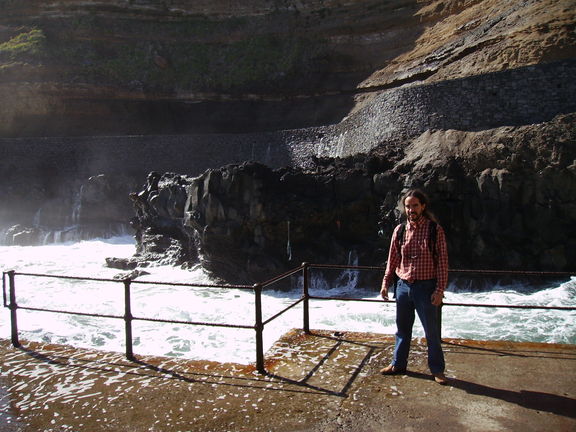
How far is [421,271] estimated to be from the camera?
3879 mm

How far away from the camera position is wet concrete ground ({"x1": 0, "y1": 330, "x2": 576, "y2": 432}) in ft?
11.5

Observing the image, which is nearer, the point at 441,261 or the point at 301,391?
the point at 441,261

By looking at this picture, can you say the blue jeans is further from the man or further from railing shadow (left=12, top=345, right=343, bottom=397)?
railing shadow (left=12, top=345, right=343, bottom=397)

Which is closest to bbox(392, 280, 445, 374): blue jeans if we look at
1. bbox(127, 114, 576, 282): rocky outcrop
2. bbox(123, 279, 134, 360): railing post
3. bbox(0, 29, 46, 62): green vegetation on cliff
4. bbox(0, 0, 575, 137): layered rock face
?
bbox(123, 279, 134, 360): railing post

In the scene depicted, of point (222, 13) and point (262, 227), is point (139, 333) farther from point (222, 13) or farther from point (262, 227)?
point (222, 13)

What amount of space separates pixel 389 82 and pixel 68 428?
26.6 m

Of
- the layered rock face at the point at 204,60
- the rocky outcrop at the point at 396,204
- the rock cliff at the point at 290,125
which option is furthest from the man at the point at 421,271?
the layered rock face at the point at 204,60

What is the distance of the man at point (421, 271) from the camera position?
3854mm

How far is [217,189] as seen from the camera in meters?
15.3

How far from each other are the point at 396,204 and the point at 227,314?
19.8ft

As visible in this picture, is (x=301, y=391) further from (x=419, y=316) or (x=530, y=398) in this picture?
(x=530, y=398)

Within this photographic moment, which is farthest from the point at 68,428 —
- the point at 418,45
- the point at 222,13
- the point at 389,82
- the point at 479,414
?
the point at 222,13

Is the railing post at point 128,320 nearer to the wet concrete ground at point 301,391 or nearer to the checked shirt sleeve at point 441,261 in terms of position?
the wet concrete ground at point 301,391

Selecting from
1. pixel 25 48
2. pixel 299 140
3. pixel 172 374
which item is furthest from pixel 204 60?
pixel 172 374
